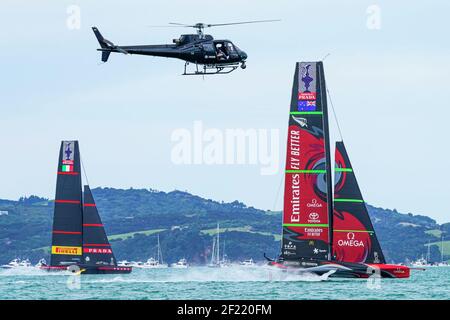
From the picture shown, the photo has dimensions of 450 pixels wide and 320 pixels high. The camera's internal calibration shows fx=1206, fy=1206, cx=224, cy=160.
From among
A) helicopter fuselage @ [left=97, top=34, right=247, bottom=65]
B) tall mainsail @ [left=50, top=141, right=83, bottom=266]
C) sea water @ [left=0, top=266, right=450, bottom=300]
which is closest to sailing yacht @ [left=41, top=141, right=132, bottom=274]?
tall mainsail @ [left=50, top=141, right=83, bottom=266]

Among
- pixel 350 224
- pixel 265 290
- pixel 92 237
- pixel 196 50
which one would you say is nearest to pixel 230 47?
pixel 196 50

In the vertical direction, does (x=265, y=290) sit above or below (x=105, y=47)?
below

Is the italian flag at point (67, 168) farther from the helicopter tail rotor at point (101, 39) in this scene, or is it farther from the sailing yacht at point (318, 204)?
the helicopter tail rotor at point (101, 39)

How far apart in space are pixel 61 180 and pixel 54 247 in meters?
5.76

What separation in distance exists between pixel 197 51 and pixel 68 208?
126 feet

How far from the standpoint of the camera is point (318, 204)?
64.1 metres

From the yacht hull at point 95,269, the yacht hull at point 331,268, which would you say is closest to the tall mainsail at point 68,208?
the yacht hull at point 95,269

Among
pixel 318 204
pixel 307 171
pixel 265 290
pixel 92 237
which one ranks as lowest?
pixel 265 290

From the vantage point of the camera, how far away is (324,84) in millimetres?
63781

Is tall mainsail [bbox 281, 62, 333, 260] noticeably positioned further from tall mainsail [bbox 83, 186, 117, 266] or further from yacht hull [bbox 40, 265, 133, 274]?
tall mainsail [bbox 83, 186, 117, 266]

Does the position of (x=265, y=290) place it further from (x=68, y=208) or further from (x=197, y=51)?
(x=68, y=208)
